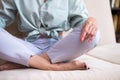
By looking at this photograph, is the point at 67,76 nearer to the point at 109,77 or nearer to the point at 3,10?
the point at 109,77

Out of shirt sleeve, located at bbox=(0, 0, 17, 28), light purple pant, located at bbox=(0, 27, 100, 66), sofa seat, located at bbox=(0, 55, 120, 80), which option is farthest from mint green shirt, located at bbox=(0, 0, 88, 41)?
sofa seat, located at bbox=(0, 55, 120, 80)

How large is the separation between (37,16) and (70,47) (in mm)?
287

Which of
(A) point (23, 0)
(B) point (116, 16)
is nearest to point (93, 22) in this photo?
(A) point (23, 0)

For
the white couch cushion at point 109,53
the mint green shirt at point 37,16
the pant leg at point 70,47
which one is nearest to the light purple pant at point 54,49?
the pant leg at point 70,47

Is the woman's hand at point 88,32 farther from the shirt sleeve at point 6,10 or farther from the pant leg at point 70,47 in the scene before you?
the shirt sleeve at point 6,10

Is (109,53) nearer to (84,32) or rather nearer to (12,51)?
(84,32)

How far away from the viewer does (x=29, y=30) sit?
4.19 feet

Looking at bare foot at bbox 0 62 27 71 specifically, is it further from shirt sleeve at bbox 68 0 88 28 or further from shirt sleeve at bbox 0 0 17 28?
shirt sleeve at bbox 68 0 88 28

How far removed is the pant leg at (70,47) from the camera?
1042 mm

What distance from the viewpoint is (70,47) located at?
1053 mm

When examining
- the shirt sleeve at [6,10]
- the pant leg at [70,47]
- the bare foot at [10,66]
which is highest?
the shirt sleeve at [6,10]

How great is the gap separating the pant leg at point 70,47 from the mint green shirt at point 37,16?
0.62 ft

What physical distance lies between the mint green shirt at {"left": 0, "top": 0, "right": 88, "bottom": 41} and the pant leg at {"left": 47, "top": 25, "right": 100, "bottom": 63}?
190mm

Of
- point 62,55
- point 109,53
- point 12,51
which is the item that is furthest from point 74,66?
point 109,53
